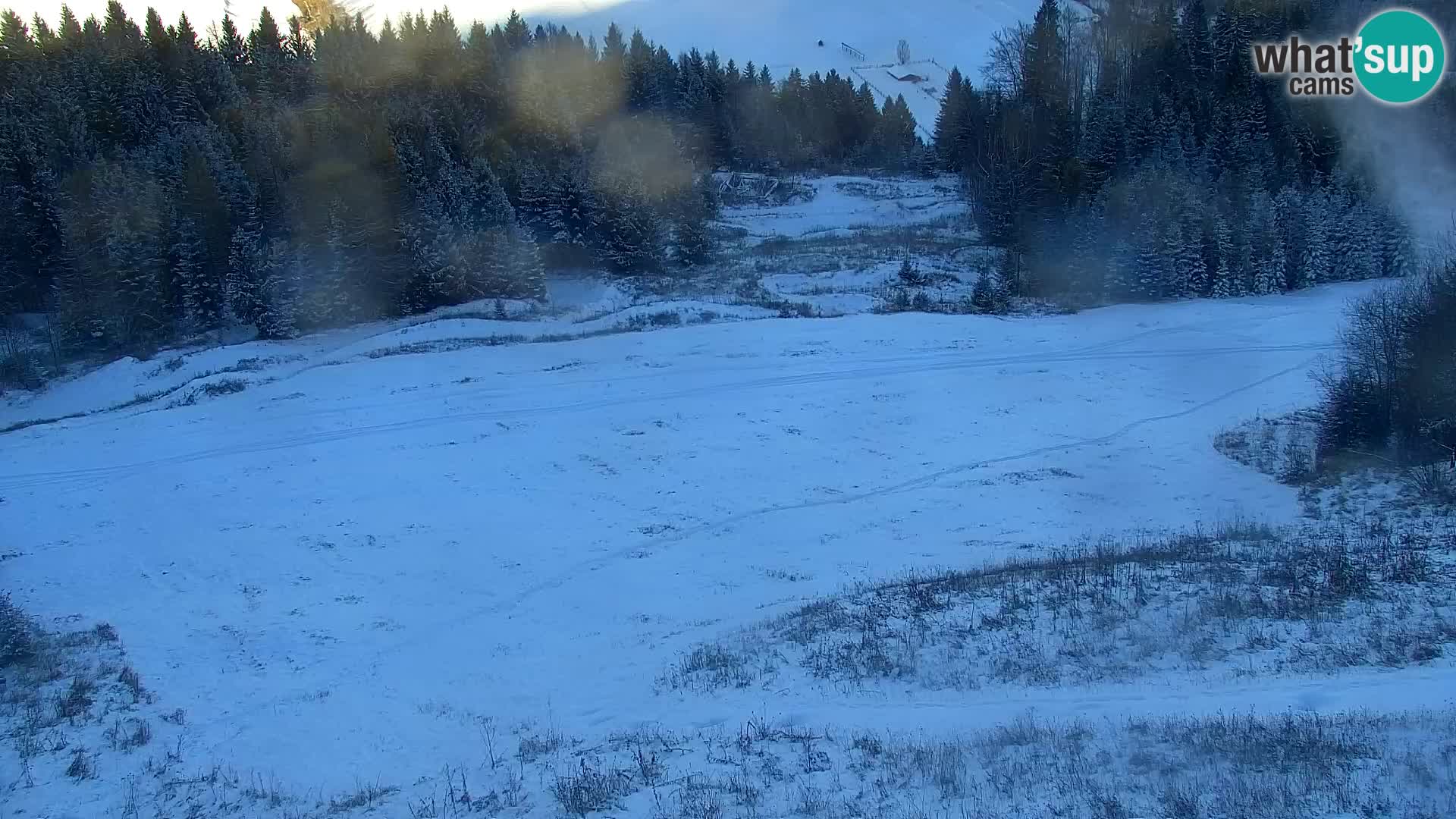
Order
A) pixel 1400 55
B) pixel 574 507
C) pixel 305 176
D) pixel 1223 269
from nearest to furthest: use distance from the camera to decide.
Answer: pixel 574 507 < pixel 1400 55 < pixel 1223 269 < pixel 305 176

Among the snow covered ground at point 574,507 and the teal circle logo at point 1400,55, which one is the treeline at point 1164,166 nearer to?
the teal circle logo at point 1400,55

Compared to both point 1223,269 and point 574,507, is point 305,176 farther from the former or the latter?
point 1223,269

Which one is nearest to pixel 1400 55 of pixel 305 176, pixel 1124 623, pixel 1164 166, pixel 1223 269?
pixel 1164 166

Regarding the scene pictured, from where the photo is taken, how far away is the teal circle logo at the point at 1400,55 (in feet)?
111

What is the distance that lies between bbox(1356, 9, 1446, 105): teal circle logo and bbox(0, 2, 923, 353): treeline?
89.2ft

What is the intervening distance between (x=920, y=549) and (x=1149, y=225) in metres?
25.8

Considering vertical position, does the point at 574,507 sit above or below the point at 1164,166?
below

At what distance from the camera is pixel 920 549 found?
15.5 meters

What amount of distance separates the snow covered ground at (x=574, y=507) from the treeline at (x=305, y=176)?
23.9ft

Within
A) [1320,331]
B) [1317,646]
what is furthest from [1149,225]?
[1317,646]

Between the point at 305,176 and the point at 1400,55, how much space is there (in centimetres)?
4035

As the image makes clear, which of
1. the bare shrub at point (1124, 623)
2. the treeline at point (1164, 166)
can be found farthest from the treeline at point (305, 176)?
the bare shrub at point (1124, 623)

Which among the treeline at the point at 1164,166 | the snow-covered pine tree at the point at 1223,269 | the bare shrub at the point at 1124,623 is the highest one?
the treeline at the point at 1164,166

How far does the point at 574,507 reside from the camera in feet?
57.9
